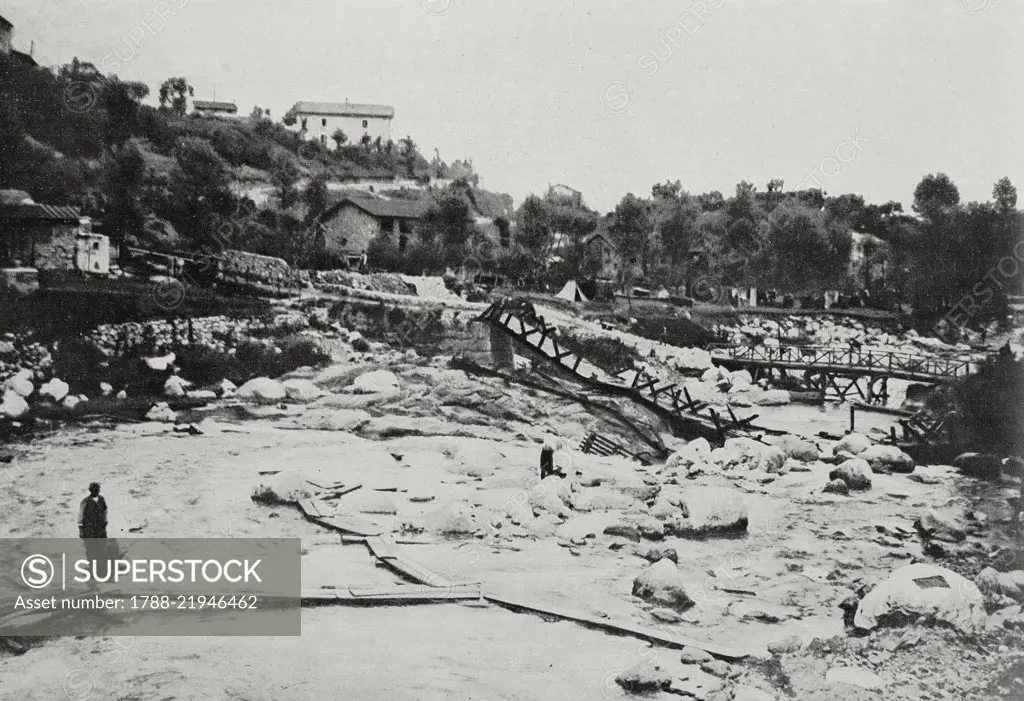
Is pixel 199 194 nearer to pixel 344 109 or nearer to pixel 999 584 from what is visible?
Result: pixel 344 109

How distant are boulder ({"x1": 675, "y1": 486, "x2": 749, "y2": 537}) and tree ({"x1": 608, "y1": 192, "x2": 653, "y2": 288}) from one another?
91.2 inches

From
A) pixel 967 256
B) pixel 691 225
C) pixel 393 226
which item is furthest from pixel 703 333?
pixel 393 226

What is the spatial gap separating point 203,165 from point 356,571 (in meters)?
2.79

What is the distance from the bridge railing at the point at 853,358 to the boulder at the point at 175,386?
4972 millimetres

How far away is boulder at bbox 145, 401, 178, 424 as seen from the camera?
4.53 meters

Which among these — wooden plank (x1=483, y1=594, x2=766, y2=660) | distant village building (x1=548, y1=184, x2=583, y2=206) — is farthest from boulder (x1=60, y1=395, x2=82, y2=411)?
distant village building (x1=548, y1=184, x2=583, y2=206)

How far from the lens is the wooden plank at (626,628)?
364 centimetres

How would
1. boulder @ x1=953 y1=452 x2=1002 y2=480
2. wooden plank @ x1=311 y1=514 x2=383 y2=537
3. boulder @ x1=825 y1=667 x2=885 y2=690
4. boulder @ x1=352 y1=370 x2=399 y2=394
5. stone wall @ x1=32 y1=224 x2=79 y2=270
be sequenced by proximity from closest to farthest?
boulder @ x1=825 y1=667 x2=885 y2=690, wooden plank @ x1=311 y1=514 x2=383 y2=537, stone wall @ x1=32 y1=224 x2=79 y2=270, boulder @ x1=953 y1=452 x2=1002 y2=480, boulder @ x1=352 y1=370 x2=399 y2=394

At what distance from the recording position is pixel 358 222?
212 inches

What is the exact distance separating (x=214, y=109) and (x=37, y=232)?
130cm

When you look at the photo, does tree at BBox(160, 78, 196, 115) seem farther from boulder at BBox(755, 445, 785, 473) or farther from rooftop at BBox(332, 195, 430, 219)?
boulder at BBox(755, 445, 785, 473)

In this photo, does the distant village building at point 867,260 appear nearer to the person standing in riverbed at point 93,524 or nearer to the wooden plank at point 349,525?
the wooden plank at point 349,525

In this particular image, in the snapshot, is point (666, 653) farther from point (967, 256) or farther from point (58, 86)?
point (58, 86)

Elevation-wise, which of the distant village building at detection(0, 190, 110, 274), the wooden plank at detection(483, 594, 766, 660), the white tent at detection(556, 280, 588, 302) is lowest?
the wooden plank at detection(483, 594, 766, 660)
